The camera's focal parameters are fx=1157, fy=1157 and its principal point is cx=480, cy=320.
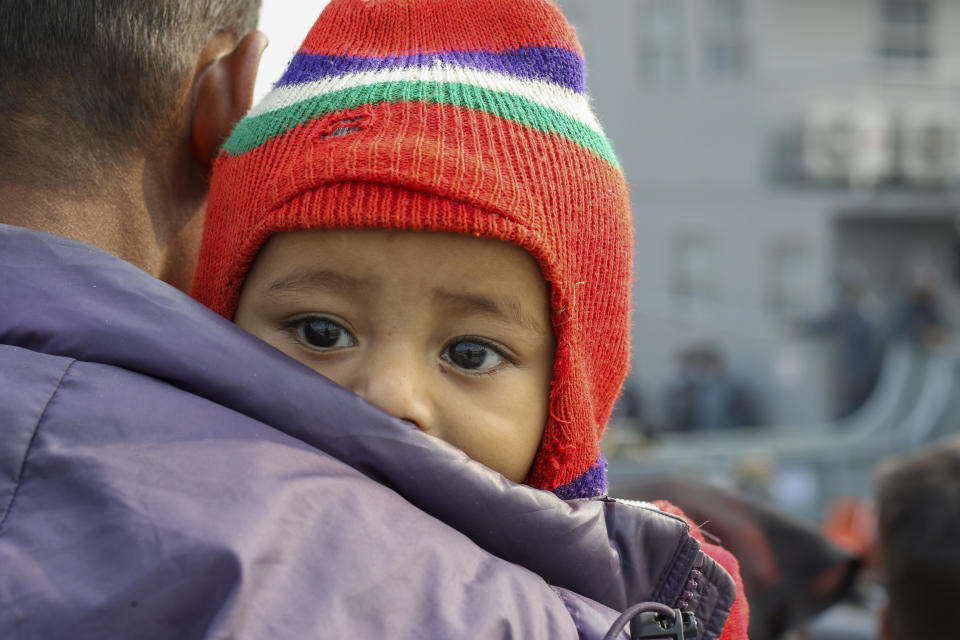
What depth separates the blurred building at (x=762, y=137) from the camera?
17.9 meters

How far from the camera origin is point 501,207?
5.09 feet

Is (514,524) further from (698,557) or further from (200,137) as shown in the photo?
(200,137)

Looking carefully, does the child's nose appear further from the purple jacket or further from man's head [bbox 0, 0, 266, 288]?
man's head [bbox 0, 0, 266, 288]

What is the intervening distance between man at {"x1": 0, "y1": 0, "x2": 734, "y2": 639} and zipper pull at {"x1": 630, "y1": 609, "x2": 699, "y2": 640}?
0.03m

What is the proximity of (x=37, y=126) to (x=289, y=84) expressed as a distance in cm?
38

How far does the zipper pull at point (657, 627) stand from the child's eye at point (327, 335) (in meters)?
0.54

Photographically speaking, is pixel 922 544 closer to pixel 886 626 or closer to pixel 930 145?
pixel 886 626

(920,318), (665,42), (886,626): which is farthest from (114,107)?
(665,42)

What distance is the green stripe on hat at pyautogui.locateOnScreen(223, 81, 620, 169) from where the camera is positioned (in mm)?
1623

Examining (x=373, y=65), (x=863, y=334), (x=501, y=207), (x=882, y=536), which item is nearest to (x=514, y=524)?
(x=501, y=207)

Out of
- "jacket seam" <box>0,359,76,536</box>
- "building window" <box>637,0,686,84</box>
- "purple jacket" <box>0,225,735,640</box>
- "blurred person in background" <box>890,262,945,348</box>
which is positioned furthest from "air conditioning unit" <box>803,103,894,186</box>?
"jacket seam" <box>0,359,76,536</box>

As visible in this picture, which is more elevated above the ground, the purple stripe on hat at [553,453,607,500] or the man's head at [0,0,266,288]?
the man's head at [0,0,266,288]

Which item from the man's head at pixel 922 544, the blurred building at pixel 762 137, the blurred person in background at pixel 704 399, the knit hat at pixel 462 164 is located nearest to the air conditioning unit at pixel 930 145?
the blurred building at pixel 762 137

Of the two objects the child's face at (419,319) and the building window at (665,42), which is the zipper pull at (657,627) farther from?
the building window at (665,42)
